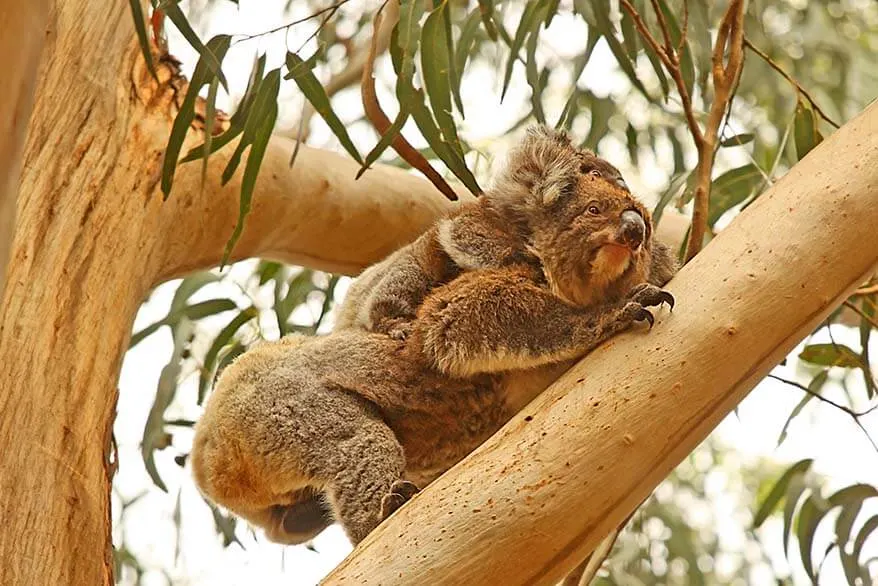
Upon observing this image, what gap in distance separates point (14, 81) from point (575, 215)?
1.52 meters

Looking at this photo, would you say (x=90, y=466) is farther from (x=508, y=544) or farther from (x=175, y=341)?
(x=175, y=341)

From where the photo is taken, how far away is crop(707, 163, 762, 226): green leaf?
333 centimetres

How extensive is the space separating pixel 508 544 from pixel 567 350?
490 millimetres

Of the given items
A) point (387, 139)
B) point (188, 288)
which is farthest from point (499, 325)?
point (188, 288)

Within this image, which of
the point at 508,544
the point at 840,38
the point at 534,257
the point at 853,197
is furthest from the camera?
the point at 840,38

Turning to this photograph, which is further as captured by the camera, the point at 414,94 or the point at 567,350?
the point at 414,94

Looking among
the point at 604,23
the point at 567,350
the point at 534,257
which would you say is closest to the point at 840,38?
the point at 604,23

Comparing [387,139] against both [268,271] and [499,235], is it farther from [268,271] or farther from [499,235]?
[268,271]

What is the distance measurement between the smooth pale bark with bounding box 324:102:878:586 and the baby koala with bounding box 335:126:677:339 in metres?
0.51

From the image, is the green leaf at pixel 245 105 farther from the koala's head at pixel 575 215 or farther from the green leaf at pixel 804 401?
the green leaf at pixel 804 401

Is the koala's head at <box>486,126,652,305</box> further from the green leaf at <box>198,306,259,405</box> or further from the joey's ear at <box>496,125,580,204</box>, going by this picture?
the green leaf at <box>198,306,259,405</box>

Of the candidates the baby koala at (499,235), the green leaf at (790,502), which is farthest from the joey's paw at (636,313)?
the green leaf at (790,502)

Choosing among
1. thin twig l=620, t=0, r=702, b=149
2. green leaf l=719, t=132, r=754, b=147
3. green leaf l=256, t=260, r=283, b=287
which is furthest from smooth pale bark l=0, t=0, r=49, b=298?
green leaf l=256, t=260, r=283, b=287

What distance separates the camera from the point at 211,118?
2.27 meters
